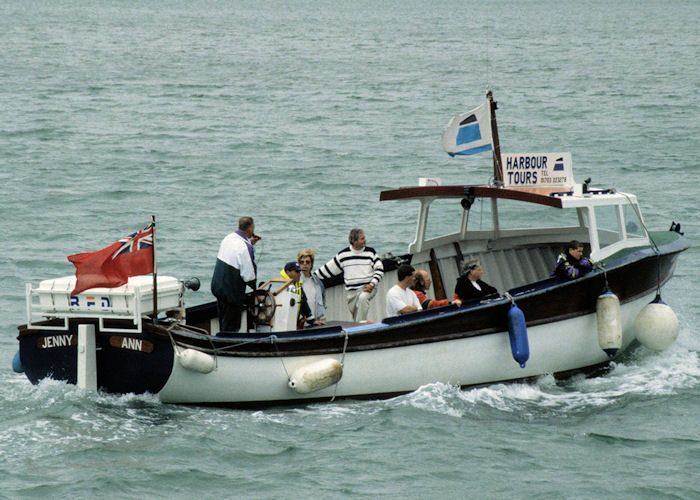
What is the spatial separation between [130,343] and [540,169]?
5310 mm

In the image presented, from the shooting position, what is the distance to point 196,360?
35.7ft

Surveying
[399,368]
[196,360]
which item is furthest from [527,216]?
[196,360]

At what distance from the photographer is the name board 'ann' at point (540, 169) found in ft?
43.1

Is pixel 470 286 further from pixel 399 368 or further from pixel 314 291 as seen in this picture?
pixel 314 291

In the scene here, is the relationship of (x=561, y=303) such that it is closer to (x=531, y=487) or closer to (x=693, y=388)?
(x=693, y=388)

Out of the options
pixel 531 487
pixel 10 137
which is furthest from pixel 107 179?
pixel 531 487

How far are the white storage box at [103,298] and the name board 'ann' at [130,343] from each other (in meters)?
0.30

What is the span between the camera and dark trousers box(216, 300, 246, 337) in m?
11.8

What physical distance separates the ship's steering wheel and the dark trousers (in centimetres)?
16

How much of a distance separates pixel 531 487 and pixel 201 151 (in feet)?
77.8

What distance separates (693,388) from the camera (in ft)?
41.5

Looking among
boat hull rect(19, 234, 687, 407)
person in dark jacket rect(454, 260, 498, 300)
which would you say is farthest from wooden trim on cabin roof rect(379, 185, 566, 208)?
person in dark jacket rect(454, 260, 498, 300)

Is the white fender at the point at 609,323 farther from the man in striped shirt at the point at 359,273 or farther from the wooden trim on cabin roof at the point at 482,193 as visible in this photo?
the man in striped shirt at the point at 359,273

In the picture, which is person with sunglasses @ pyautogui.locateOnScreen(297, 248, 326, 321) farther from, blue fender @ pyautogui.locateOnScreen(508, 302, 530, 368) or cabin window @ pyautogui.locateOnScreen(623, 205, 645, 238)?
cabin window @ pyautogui.locateOnScreen(623, 205, 645, 238)
